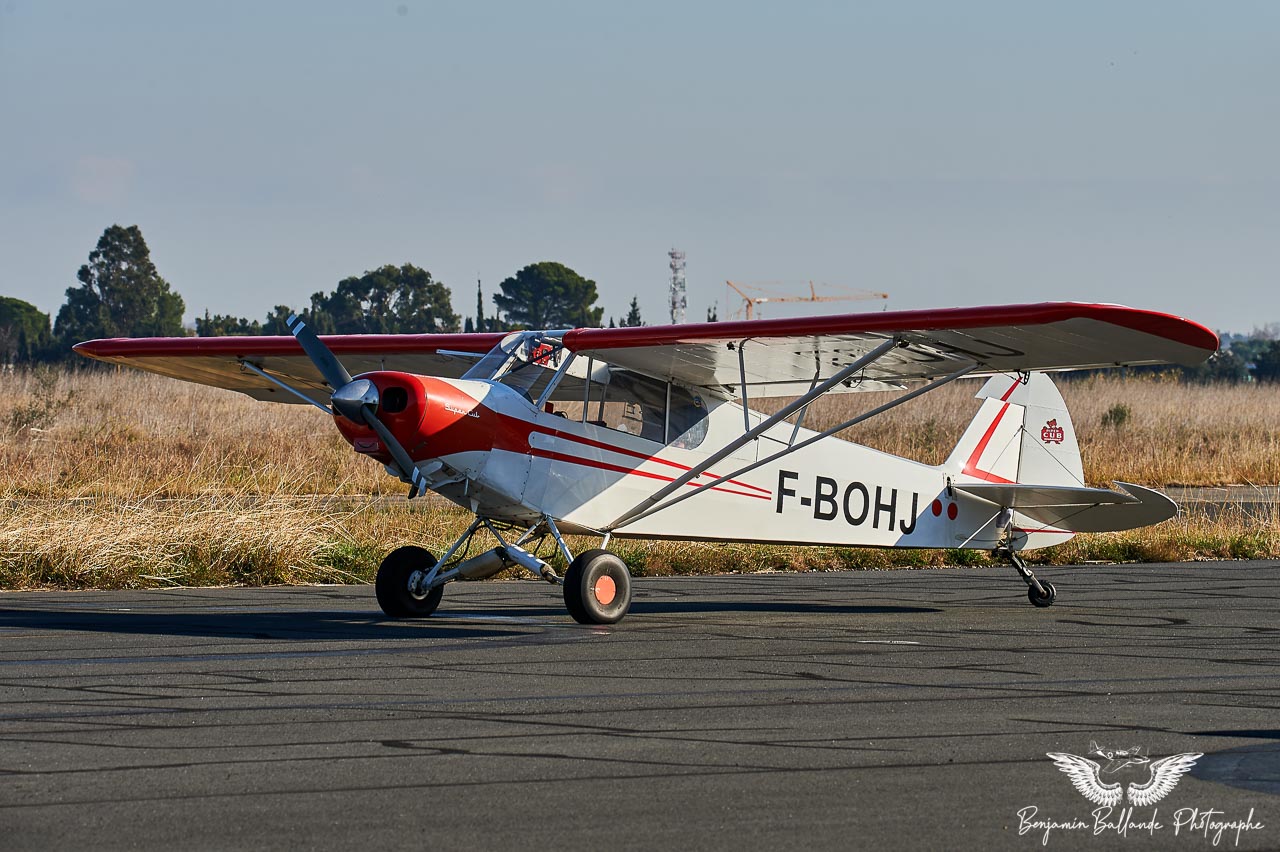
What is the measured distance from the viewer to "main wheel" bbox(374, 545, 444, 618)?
10859 millimetres

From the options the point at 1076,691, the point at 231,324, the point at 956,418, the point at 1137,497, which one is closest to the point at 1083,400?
the point at 956,418

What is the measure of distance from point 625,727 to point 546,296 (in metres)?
87.6

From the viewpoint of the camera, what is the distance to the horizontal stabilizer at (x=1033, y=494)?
13.0 m

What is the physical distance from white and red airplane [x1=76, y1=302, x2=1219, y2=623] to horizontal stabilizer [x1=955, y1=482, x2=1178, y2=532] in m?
0.02

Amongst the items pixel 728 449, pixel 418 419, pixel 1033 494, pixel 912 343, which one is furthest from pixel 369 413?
pixel 1033 494

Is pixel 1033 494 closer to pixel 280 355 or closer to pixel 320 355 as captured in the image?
pixel 320 355

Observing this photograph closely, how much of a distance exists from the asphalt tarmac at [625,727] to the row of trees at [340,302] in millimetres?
72706

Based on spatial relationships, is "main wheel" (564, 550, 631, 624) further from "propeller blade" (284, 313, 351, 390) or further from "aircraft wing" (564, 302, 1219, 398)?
"propeller blade" (284, 313, 351, 390)

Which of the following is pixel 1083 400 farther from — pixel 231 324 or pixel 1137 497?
pixel 231 324

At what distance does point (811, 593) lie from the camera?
13258 millimetres

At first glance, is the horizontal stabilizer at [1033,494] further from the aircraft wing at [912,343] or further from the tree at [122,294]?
the tree at [122,294]

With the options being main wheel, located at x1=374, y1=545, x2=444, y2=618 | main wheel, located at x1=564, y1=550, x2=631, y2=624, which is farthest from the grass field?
main wheel, located at x1=564, y1=550, x2=631, y2=624

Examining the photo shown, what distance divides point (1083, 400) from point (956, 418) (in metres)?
7.97

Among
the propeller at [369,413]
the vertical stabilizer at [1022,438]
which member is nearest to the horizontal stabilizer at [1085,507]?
the vertical stabilizer at [1022,438]
